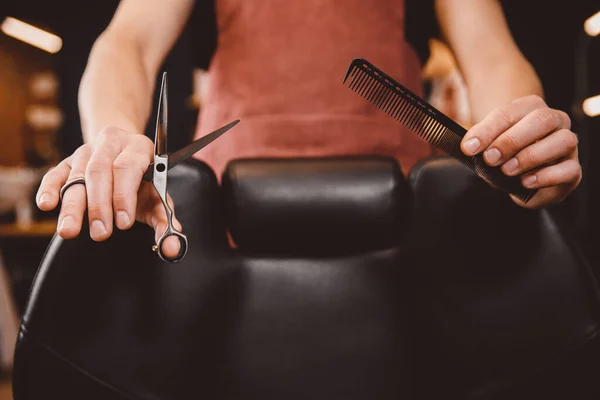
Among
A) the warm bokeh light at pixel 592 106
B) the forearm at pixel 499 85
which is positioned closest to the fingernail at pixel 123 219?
the forearm at pixel 499 85

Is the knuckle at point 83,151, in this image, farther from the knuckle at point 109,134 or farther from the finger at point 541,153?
the finger at point 541,153

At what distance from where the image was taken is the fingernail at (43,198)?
53 cm

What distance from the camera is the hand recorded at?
1.68ft

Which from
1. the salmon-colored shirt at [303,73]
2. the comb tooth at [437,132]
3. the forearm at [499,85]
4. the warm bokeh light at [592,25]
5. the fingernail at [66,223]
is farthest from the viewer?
the warm bokeh light at [592,25]

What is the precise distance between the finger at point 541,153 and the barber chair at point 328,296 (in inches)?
3.3

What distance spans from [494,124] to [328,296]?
0.32 m

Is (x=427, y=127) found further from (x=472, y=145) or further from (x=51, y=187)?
(x=51, y=187)

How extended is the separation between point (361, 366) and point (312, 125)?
1.79 feet

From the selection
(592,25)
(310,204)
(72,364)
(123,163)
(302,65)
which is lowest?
(72,364)

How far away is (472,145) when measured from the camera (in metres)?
0.59

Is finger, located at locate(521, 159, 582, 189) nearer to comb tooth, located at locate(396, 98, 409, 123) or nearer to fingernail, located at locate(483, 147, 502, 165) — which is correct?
fingernail, located at locate(483, 147, 502, 165)

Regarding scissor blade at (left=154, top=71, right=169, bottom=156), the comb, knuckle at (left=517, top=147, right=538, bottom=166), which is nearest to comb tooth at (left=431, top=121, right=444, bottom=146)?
the comb

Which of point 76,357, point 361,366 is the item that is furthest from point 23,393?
point 361,366

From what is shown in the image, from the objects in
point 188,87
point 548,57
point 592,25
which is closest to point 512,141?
point 592,25
